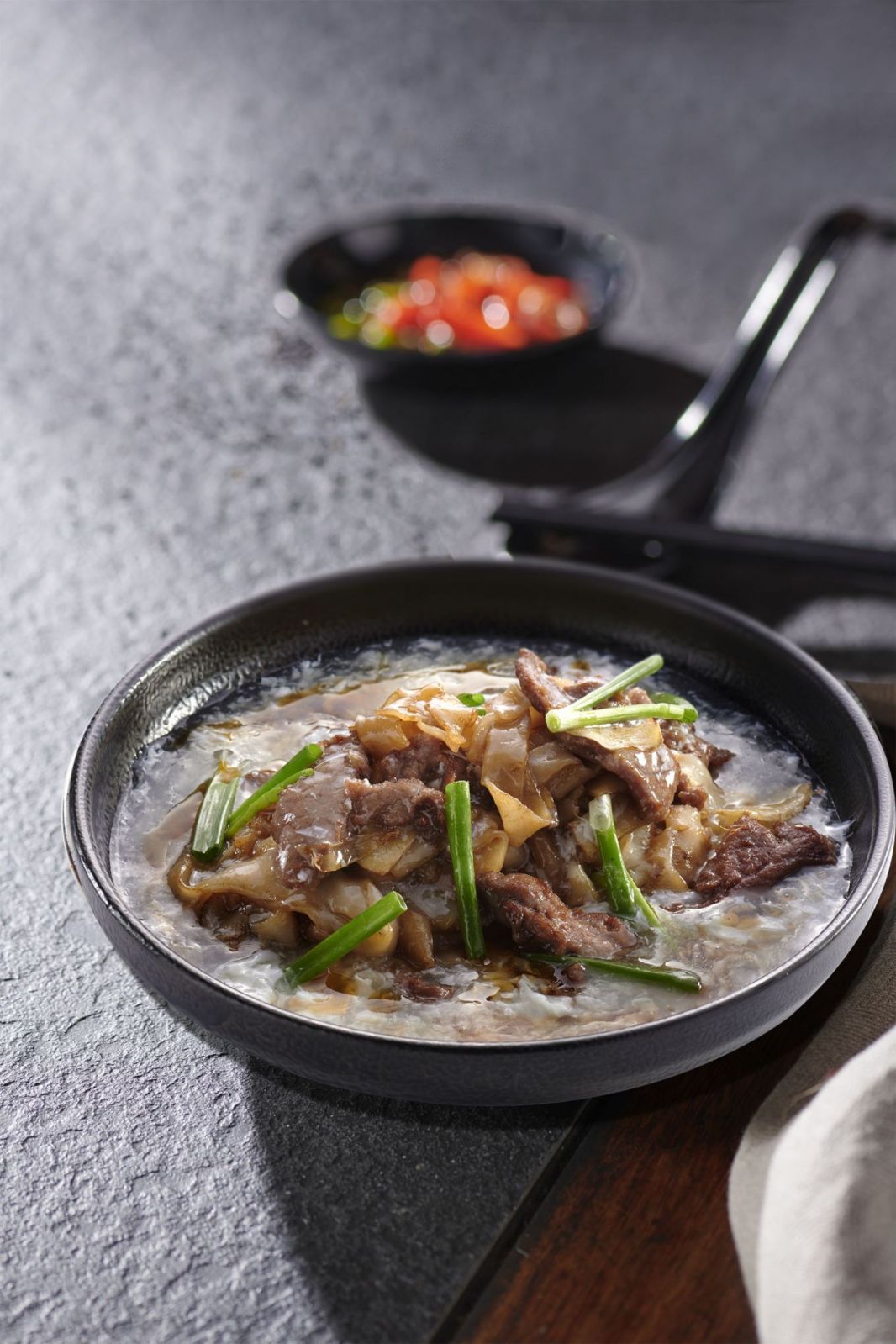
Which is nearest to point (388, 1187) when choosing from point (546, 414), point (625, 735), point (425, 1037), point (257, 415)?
point (425, 1037)

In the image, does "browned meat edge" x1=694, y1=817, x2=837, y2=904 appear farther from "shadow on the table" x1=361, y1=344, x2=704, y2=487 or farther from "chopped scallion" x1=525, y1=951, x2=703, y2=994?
"shadow on the table" x1=361, y1=344, x2=704, y2=487

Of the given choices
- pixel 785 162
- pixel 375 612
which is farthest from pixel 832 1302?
pixel 785 162

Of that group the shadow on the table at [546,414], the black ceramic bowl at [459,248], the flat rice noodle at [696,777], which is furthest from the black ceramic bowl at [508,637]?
the black ceramic bowl at [459,248]

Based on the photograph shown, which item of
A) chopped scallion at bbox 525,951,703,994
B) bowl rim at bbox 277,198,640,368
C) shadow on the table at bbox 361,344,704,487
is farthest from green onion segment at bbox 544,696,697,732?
bowl rim at bbox 277,198,640,368

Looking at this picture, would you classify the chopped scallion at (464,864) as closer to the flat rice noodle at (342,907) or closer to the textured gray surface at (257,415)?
the flat rice noodle at (342,907)

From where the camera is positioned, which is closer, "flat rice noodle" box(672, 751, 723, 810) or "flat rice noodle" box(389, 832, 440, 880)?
"flat rice noodle" box(389, 832, 440, 880)

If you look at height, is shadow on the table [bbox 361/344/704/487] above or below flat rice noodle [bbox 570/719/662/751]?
above

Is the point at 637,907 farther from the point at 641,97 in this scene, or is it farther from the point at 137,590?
the point at 641,97

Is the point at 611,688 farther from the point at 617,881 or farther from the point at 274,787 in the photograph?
the point at 274,787
